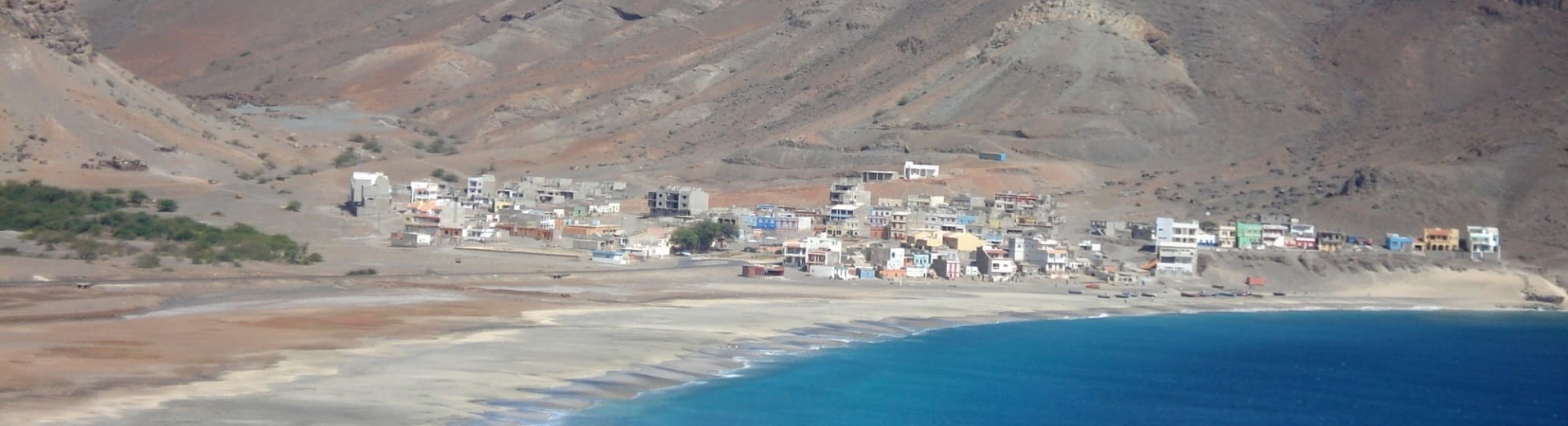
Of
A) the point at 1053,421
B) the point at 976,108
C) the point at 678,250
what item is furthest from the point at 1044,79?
the point at 1053,421

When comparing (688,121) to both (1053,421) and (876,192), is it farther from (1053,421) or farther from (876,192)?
(1053,421)

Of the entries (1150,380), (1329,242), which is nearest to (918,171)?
(1329,242)

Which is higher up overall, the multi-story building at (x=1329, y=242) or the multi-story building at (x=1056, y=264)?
the multi-story building at (x=1329, y=242)

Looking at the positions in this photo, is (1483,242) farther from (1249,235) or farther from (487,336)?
(487,336)

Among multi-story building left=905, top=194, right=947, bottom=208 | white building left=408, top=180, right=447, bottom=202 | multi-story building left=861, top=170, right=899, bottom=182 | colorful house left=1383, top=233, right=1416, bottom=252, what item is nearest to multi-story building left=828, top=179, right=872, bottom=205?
multi-story building left=905, top=194, right=947, bottom=208

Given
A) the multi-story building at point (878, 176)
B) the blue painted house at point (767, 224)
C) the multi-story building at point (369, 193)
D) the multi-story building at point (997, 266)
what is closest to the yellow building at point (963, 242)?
the multi-story building at point (997, 266)

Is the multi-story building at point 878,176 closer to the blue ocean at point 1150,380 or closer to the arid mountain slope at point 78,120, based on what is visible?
the arid mountain slope at point 78,120
